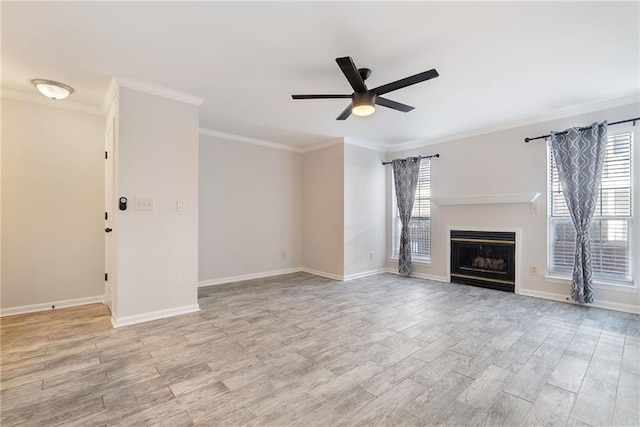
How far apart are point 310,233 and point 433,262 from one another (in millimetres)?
2351

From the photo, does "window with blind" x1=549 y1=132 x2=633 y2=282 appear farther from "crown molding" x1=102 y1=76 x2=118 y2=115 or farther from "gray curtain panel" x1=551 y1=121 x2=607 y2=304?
"crown molding" x1=102 y1=76 x2=118 y2=115

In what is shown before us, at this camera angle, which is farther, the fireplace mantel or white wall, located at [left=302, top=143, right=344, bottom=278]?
white wall, located at [left=302, top=143, right=344, bottom=278]

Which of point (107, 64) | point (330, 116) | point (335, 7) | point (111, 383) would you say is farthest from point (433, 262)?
point (107, 64)

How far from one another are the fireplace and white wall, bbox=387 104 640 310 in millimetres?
133

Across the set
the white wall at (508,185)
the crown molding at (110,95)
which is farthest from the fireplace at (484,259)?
the crown molding at (110,95)

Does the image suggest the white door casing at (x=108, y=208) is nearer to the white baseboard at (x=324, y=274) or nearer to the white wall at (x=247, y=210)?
the white wall at (x=247, y=210)

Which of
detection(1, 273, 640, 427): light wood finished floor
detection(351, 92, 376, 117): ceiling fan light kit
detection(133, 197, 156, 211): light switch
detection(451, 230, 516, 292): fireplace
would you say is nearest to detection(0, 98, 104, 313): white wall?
detection(1, 273, 640, 427): light wood finished floor

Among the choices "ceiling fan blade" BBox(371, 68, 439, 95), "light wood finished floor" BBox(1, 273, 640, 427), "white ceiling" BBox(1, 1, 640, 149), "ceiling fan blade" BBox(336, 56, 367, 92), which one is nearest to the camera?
"light wood finished floor" BBox(1, 273, 640, 427)

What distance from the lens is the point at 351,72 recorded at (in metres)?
2.35

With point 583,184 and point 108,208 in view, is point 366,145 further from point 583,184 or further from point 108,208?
point 108,208

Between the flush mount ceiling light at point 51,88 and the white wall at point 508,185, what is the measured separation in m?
5.19

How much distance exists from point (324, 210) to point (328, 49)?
3352mm

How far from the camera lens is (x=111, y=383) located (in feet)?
6.48

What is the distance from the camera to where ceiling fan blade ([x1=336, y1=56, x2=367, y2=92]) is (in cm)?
218
